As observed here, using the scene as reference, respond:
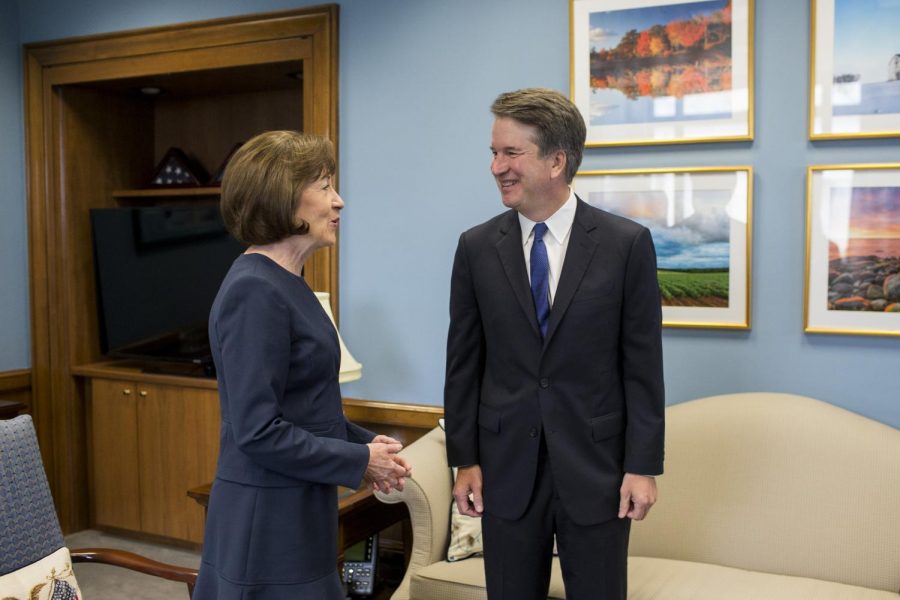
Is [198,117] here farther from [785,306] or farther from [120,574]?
[785,306]

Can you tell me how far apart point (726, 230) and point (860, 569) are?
43.3 inches

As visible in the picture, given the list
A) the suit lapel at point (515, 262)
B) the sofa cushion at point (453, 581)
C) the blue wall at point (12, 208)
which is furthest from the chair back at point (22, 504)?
the blue wall at point (12, 208)

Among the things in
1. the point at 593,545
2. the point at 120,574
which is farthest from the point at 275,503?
the point at 120,574

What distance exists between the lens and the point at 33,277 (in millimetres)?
4289

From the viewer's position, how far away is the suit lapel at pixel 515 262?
6.41ft

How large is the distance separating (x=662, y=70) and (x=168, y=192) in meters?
2.51

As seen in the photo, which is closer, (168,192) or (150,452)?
(150,452)

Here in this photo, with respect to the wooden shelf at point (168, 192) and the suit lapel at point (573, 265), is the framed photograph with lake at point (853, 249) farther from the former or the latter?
the wooden shelf at point (168, 192)

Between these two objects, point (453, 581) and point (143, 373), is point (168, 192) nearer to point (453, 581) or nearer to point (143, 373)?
point (143, 373)

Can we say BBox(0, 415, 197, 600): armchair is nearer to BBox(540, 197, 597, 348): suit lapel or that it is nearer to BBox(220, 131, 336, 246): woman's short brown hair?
BBox(220, 131, 336, 246): woman's short brown hair

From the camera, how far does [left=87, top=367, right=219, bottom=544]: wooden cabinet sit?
3.97 m

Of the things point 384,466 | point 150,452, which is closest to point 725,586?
point 384,466

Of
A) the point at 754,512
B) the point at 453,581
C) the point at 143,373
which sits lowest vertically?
the point at 453,581

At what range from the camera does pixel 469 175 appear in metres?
3.32
